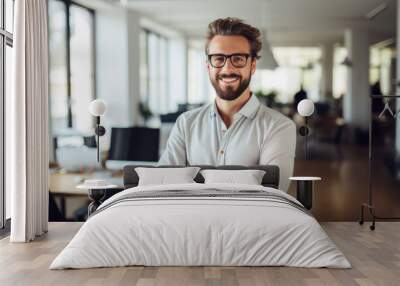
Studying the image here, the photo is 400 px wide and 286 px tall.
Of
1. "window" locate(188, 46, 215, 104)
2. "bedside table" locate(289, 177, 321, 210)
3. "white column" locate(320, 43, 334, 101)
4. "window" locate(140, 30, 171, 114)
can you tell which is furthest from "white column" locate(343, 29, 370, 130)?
"bedside table" locate(289, 177, 321, 210)

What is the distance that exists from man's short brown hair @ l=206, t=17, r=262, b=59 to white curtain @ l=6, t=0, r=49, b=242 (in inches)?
66.6

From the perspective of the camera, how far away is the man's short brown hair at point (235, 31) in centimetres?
664

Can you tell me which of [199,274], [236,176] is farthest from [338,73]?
[199,274]

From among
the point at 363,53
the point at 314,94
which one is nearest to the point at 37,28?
the point at 363,53

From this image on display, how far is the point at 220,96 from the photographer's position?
21.9 feet

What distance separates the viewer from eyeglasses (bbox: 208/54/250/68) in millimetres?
6605

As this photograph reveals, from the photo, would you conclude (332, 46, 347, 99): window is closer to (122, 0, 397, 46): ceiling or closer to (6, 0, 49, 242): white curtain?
(122, 0, 397, 46): ceiling

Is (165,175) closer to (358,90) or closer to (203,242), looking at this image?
(203,242)

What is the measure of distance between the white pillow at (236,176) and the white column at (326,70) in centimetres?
1281

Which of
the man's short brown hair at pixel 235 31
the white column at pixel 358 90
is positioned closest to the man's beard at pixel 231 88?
the man's short brown hair at pixel 235 31

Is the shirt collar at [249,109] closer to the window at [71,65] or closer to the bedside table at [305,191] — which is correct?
the bedside table at [305,191]

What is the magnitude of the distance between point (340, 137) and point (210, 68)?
7833 millimetres

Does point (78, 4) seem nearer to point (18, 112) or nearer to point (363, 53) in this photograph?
point (18, 112)

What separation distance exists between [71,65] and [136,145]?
4.14m
